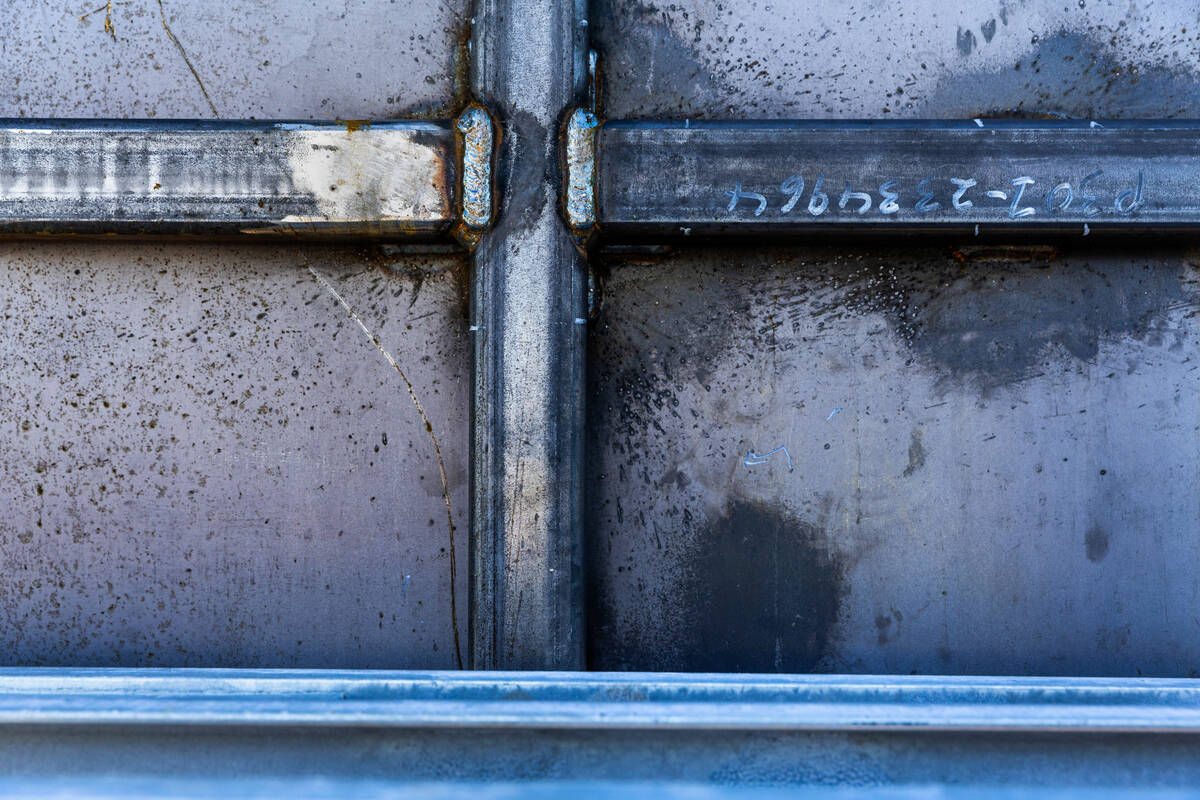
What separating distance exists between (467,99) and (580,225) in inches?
17.7

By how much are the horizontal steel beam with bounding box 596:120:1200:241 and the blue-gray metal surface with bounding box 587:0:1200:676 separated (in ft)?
0.44

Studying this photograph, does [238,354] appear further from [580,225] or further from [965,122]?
[965,122]

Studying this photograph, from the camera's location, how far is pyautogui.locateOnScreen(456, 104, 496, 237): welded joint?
4.75 feet

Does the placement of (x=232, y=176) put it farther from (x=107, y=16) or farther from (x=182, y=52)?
(x=107, y=16)

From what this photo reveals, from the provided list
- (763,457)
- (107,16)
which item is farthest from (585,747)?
(107,16)

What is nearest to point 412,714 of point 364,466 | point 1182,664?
point 364,466

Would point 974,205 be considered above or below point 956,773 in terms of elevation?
above

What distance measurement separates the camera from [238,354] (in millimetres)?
1578

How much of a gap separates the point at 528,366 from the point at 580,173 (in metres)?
0.45

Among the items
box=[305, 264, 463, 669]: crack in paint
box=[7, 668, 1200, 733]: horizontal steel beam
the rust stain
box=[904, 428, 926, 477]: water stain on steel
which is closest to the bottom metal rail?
box=[7, 668, 1200, 733]: horizontal steel beam

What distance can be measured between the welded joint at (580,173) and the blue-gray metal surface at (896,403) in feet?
0.55

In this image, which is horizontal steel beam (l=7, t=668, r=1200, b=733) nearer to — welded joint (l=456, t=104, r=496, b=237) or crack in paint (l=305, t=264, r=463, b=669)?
crack in paint (l=305, t=264, r=463, b=669)

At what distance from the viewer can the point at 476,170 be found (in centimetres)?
145

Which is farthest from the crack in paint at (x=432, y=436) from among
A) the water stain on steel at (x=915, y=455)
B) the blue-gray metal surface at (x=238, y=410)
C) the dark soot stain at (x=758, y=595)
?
the water stain on steel at (x=915, y=455)
